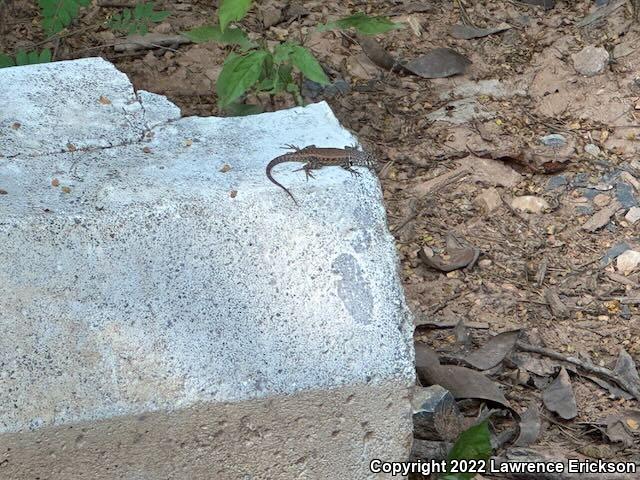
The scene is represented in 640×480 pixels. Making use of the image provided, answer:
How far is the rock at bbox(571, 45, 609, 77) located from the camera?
15.1ft

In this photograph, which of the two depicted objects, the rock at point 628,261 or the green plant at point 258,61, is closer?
the green plant at point 258,61

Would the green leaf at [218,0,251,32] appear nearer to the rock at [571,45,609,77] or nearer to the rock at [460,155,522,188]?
the rock at [460,155,522,188]

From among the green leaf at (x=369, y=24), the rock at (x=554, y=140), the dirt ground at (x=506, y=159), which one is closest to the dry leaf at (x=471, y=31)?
the dirt ground at (x=506, y=159)

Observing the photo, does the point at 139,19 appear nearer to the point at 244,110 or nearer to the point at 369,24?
the point at 244,110

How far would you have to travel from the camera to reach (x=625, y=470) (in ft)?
8.88

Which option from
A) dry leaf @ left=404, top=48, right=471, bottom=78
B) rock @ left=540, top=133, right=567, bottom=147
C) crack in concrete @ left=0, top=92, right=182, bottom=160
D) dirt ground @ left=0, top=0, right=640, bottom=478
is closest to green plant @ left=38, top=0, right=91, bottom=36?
dirt ground @ left=0, top=0, right=640, bottom=478

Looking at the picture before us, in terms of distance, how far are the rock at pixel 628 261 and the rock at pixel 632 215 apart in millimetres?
208

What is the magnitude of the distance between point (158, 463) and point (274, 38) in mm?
2952

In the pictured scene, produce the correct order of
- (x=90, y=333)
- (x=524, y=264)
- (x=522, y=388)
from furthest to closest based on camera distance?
(x=524, y=264)
(x=522, y=388)
(x=90, y=333)

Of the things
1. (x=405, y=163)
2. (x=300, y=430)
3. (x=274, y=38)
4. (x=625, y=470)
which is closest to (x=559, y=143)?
(x=405, y=163)

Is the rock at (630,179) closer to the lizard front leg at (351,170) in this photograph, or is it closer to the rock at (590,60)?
the rock at (590,60)

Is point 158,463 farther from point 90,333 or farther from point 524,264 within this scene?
point 524,264

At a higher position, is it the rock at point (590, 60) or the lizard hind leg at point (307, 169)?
the rock at point (590, 60)

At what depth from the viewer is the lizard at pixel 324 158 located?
2.51m
